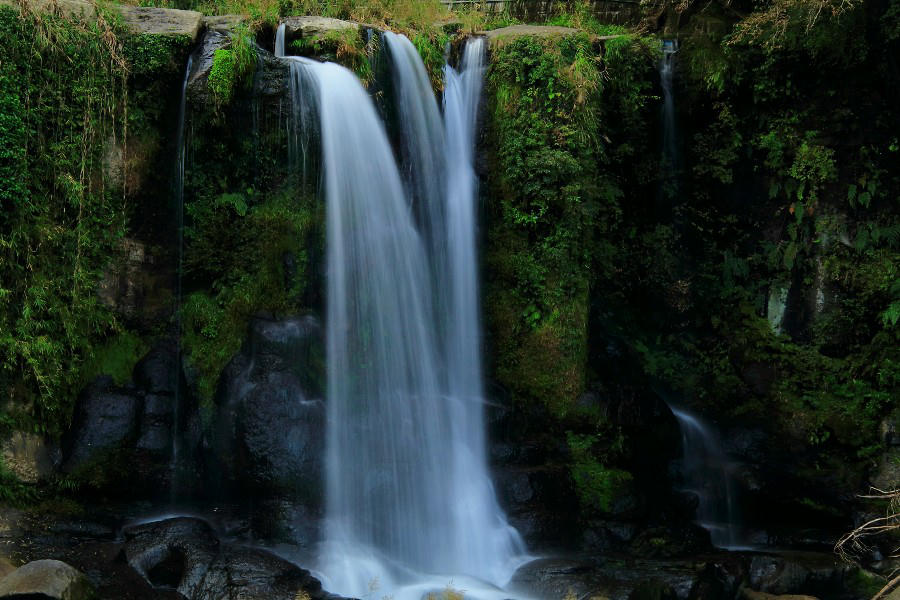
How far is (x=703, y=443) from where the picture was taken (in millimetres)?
9906

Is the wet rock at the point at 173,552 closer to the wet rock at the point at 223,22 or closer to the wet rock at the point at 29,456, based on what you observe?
the wet rock at the point at 29,456

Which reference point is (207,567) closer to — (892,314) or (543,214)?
(543,214)

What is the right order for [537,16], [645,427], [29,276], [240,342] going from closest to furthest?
[29,276] < [240,342] < [645,427] < [537,16]

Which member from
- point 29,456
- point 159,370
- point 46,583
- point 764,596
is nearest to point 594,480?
point 764,596

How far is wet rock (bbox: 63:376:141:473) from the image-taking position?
7684 mm

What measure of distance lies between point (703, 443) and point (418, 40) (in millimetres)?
6329

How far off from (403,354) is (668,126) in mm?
5214

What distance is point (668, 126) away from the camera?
34.9 feet

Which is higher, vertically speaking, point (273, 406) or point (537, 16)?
point (537, 16)

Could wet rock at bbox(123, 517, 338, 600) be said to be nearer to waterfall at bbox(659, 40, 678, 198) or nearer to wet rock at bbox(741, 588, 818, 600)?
wet rock at bbox(741, 588, 818, 600)

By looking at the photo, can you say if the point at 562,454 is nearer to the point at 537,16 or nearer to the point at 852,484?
the point at 852,484

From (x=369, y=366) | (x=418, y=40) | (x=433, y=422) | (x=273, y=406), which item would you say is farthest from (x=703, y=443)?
(x=418, y=40)

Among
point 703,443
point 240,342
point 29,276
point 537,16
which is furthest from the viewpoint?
point 537,16

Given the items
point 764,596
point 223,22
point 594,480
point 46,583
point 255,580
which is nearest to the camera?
point 46,583
